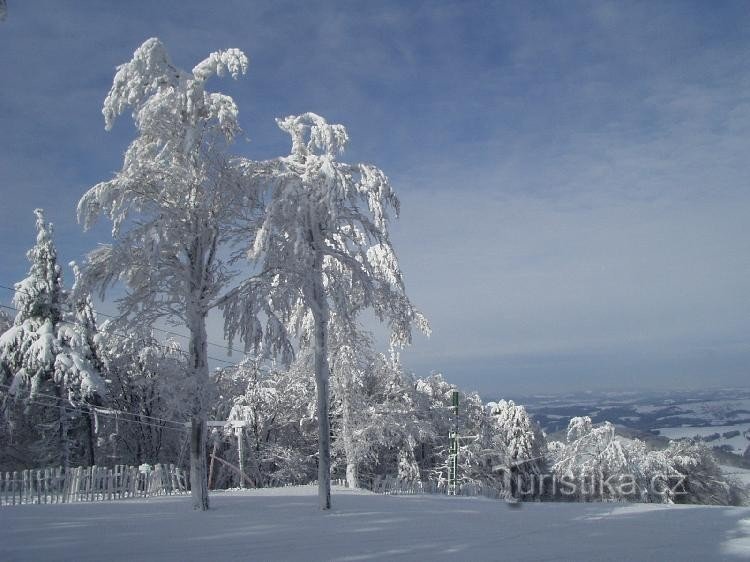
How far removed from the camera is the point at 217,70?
42.2ft

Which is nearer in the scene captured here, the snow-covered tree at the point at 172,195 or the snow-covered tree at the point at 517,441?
the snow-covered tree at the point at 172,195

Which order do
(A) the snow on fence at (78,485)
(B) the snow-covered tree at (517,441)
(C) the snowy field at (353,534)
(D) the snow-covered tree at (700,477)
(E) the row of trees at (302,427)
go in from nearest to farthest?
(C) the snowy field at (353,534) → (A) the snow on fence at (78,485) → (E) the row of trees at (302,427) → (D) the snow-covered tree at (700,477) → (B) the snow-covered tree at (517,441)

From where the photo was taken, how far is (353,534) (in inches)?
370

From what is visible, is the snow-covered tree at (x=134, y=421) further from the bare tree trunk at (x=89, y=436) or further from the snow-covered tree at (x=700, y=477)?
the snow-covered tree at (x=700, y=477)

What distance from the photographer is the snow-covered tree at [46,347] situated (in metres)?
25.0

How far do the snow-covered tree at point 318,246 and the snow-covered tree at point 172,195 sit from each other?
2.63 ft

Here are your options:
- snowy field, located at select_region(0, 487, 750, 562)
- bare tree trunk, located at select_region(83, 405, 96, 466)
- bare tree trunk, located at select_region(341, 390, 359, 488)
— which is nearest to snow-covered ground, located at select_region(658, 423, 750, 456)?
bare tree trunk, located at select_region(341, 390, 359, 488)

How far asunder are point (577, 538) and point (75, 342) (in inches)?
864

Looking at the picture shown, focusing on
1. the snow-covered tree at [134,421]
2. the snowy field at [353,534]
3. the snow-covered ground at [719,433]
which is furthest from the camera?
the snow-covered ground at [719,433]

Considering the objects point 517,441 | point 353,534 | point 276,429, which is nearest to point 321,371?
point 353,534

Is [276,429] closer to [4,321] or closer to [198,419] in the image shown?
[4,321]

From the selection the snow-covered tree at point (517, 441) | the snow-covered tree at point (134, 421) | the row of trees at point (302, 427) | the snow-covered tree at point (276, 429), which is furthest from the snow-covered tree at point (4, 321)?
the snow-covered tree at point (517, 441)

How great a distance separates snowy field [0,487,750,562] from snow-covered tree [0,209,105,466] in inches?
518

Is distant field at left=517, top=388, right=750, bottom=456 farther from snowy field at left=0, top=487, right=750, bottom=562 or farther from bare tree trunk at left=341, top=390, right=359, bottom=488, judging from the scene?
snowy field at left=0, top=487, right=750, bottom=562
